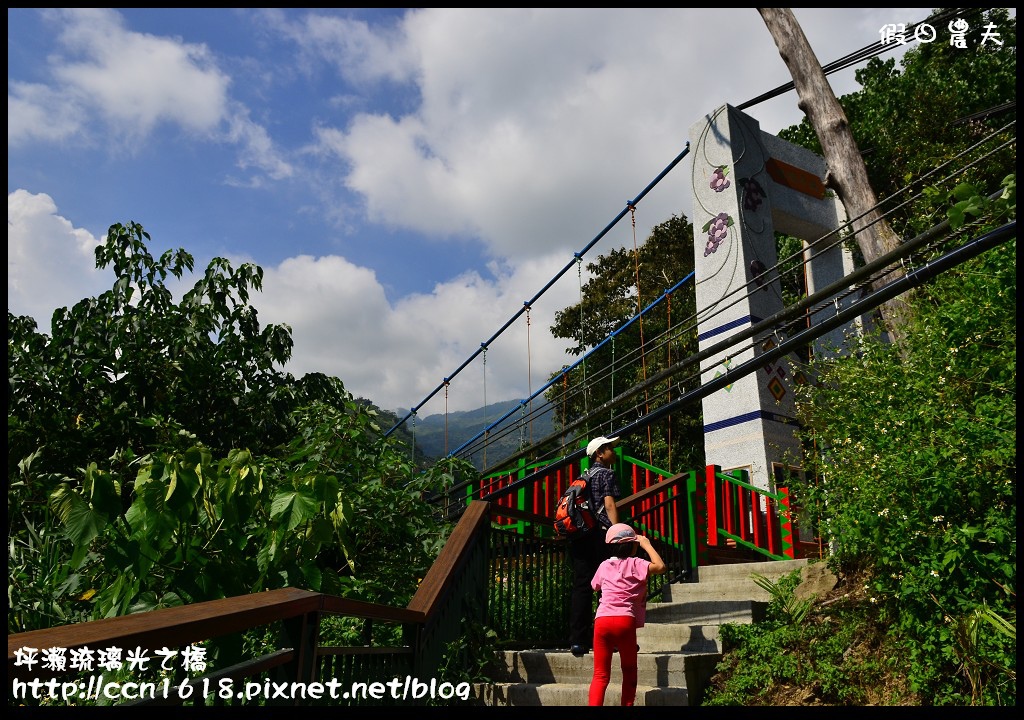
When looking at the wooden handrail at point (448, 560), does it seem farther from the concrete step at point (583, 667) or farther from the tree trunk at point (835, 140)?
the tree trunk at point (835, 140)

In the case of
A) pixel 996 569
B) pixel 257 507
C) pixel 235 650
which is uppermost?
pixel 257 507

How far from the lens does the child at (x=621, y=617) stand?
5031 millimetres

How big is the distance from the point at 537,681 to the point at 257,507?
8.82ft

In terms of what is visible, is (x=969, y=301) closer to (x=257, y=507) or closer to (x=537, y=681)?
(x=537, y=681)

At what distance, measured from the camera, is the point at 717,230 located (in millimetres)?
12672

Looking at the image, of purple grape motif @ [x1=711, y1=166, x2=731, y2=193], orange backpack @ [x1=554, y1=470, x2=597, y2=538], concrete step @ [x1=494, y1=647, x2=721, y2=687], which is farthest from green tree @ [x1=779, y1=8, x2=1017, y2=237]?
concrete step @ [x1=494, y1=647, x2=721, y2=687]

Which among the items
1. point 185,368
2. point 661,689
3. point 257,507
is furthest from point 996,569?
point 185,368


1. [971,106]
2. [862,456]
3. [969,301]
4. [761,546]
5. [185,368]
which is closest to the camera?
[969,301]

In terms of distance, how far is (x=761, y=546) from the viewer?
32.4 feet

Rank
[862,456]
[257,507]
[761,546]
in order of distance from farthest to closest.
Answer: [761,546]
[862,456]
[257,507]

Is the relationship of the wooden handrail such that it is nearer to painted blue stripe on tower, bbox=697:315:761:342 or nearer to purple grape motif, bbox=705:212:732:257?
painted blue stripe on tower, bbox=697:315:761:342

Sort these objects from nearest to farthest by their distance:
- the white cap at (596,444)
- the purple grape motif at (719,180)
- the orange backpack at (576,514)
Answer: the orange backpack at (576,514)
the white cap at (596,444)
the purple grape motif at (719,180)

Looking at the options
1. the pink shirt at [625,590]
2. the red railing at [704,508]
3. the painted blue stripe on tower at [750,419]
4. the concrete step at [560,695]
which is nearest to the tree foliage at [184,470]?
the concrete step at [560,695]

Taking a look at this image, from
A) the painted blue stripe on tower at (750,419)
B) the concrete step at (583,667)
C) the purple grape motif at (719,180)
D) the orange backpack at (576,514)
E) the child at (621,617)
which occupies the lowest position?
the concrete step at (583,667)
